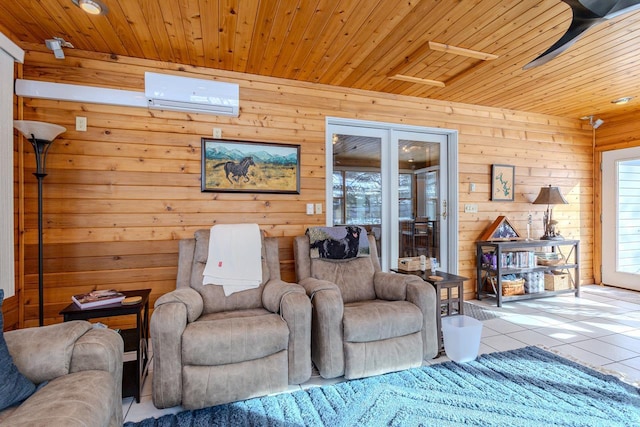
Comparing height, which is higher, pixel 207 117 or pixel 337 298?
pixel 207 117

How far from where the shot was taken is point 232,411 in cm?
181

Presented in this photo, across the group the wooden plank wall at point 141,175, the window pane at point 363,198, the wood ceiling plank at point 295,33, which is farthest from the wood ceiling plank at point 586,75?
the wood ceiling plank at point 295,33

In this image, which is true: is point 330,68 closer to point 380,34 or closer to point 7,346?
point 380,34

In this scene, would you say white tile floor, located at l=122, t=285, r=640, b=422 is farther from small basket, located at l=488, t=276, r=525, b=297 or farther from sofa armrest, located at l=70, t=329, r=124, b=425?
sofa armrest, located at l=70, t=329, r=124, b=425

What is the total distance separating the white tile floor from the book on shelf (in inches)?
23.4

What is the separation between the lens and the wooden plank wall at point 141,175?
2.64 metres

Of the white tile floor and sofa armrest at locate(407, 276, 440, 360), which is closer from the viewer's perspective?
the white tile floor

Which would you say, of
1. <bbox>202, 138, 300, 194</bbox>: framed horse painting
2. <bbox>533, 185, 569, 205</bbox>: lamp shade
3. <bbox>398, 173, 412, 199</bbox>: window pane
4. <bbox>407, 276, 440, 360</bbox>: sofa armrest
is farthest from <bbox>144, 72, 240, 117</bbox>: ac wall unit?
<bbox>533, 185, 569, 205</bbox>: lamp shade

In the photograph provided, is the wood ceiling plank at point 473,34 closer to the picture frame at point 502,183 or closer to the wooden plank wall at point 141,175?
the wooden plank wall at point 141,175

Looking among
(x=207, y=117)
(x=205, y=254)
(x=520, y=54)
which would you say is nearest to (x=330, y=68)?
(x=207, y=117)

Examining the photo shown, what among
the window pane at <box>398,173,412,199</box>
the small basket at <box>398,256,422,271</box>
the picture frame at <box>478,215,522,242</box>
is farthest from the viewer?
the picture frame at <box>478,215,522,242</box>

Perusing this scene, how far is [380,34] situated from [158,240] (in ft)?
8.19

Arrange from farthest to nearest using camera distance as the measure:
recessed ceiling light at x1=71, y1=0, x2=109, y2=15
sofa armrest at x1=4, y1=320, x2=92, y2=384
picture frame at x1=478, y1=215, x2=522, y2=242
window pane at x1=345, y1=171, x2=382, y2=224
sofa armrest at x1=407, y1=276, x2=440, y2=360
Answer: picture frame at x1=478, y1=215, x2=522, y2=242 → window pane at x1=345, y1=171, x2=382, y2=224 → sofa armrest at x1=407, y1=276, x2=440, y2=360 → recessed ceiling light at x1=71, y1=0, x2=109, y2=15 → sofa armrest at x1=4, y1=320, x2=92, y2=384

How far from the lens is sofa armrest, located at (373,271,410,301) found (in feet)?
8.09
